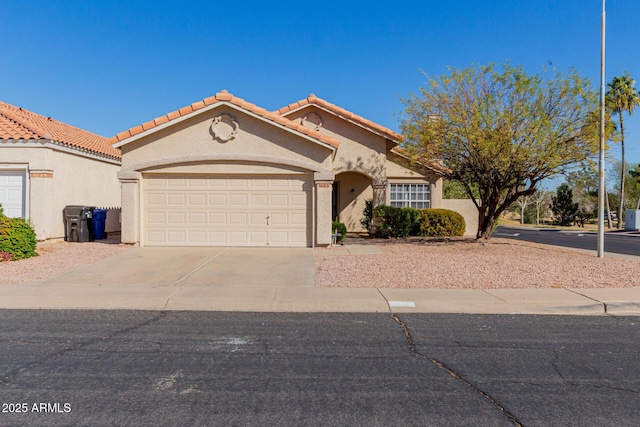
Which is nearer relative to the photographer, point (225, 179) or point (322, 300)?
point (322, 300)

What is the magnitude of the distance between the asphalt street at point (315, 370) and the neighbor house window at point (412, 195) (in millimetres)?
13678

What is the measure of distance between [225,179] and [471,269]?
8114 millimetres

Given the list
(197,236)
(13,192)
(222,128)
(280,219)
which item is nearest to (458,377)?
(280,219)

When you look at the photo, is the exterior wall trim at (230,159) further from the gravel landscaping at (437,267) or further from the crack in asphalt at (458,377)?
the crack in asphalt at (458,377)

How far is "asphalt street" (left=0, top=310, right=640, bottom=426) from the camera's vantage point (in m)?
3.81

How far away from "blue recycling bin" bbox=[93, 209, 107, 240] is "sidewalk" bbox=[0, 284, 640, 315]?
27.6ft

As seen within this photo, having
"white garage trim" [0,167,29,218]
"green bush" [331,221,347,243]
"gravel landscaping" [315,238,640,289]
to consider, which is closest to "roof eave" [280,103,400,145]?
"green bush" [331,221,347,243]

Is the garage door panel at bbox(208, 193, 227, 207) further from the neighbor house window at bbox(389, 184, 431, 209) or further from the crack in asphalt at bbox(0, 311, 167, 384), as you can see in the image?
the neighbor house window at bbox(389, 184, 431, 209)

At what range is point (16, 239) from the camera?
38.8 ft

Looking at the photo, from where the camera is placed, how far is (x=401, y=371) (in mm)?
4773

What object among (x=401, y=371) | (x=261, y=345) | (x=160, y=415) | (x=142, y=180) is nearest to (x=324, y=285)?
(x=261, y=345)

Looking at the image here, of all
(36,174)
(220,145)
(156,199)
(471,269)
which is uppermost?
(220,145)

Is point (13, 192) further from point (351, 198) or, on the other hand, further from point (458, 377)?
point (458, 377)

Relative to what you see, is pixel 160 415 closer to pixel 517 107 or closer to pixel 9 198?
pixel 517 107
